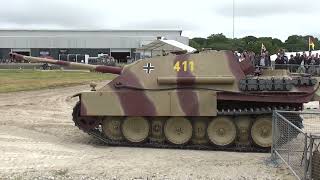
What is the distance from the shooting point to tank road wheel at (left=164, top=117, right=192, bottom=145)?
14641 mm

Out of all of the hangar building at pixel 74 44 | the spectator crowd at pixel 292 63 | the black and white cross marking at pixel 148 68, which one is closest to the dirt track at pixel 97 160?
the black and white cross marking at pixel 148 68

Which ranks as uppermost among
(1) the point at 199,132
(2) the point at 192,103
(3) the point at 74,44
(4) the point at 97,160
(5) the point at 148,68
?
(3) the point at 74,44

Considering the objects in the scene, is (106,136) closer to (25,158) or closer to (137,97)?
(137,97)

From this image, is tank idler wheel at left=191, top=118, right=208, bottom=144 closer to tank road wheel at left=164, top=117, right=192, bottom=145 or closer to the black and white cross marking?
tank road wheel at left=164, top=117, right=192, bottom=145

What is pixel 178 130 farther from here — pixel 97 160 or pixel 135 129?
pixel 97 160

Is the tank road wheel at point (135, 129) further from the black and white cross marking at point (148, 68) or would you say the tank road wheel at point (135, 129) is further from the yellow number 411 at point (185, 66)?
the yellow number 411 at point (185, 66)

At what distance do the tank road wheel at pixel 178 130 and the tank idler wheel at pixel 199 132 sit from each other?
142 mm

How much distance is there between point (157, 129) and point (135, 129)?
1.83ft

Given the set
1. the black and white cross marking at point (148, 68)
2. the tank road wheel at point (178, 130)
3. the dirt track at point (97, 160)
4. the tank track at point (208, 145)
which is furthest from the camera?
the black and white cross marking at point (148, 68)

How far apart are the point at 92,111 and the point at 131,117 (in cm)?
99

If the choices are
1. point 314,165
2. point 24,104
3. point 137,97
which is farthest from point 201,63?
point 24,104

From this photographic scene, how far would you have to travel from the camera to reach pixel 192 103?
567 inches

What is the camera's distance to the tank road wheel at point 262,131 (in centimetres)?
1431

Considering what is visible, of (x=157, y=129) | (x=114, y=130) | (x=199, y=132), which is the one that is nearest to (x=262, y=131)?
(x=199, y=132)
